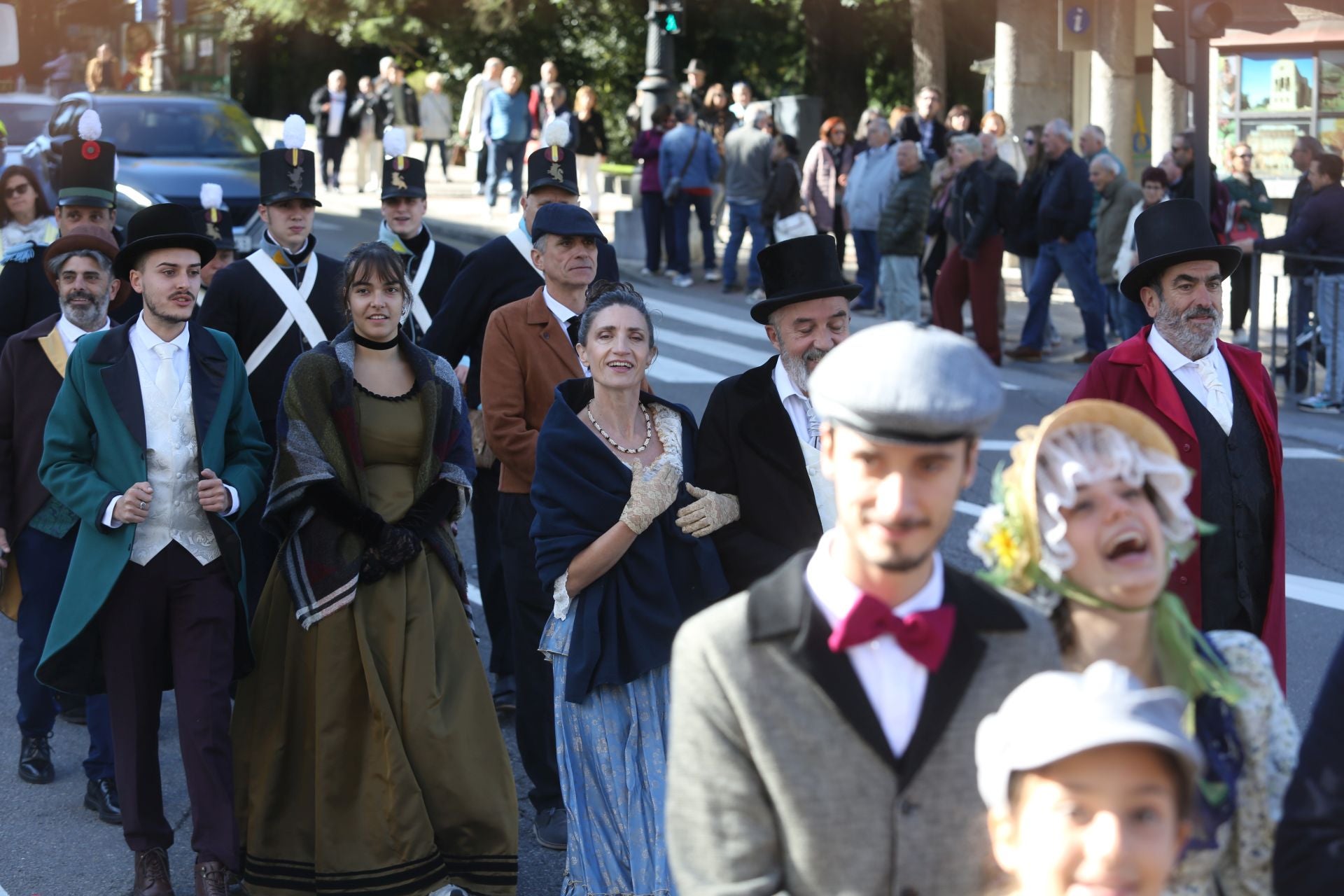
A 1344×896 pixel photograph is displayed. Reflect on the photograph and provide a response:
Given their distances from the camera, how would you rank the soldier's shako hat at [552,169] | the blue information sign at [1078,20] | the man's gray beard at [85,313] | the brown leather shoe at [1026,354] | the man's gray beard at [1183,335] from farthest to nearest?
the brown leather shoe at [1026,354], the blue information sign at [1078,20], the soldier's shako hat at [552,169], the man's gray beard at [85,313], the man's gray beard at [1183,335]

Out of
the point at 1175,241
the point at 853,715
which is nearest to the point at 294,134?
the point at 1175,241

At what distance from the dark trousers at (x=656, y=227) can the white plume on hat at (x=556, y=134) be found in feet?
38.6

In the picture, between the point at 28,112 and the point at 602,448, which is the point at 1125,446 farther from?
the point at 28,112

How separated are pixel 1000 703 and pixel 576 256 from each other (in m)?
4.14

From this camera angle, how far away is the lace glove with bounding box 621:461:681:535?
5223 mm

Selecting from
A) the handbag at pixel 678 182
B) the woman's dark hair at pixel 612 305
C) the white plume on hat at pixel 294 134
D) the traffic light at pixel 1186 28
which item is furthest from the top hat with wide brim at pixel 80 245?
the handbag at pixel 678 182

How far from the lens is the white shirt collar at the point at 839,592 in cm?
274

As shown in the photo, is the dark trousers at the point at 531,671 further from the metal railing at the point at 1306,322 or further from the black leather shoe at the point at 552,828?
the metal railing at the point at 1306,322

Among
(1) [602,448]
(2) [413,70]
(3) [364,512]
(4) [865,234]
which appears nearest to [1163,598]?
(1) [602,448]

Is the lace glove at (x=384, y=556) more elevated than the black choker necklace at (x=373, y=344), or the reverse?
the black choker necklace at (x=373, y=344)

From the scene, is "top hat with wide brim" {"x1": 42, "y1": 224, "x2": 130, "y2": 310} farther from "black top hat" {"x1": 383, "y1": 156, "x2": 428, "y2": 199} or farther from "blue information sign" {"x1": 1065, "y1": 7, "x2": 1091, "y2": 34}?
"blue information sign" {"x1": 1065, "y1": 7, "x2": 1091, "y2": 34}

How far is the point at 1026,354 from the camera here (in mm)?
16078

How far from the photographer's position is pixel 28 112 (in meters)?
23.1

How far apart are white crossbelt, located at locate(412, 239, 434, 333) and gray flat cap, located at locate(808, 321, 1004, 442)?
5.43m
